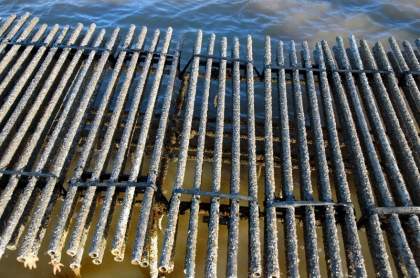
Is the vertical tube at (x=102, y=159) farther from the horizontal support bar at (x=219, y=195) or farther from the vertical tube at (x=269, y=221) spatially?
the vertical tube at (x=269, y=221)

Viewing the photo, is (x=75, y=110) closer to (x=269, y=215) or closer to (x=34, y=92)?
(x=34, y=92)

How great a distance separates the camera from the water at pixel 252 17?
9.23 metres

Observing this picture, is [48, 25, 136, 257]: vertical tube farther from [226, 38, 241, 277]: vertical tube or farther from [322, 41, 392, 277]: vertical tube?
[322, 41, 392, 277]: vertical tube

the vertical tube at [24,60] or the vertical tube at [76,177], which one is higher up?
the vertical tube at [24,60]

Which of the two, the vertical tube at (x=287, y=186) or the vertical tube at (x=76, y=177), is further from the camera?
the vertical tube at (x=76, y=177)

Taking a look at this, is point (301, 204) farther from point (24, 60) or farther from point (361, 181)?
point (24, 60)

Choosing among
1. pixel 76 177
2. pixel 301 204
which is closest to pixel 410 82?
pixel 301 204

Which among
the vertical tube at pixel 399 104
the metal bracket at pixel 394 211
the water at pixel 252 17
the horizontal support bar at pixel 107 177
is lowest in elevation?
the metal bracket at pixel 394 211

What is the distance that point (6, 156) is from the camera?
11.8 feet

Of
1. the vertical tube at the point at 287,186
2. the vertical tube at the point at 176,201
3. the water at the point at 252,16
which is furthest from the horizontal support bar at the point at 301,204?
the water at the point at 252,16

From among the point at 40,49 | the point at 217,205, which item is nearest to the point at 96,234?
the point at 217,205

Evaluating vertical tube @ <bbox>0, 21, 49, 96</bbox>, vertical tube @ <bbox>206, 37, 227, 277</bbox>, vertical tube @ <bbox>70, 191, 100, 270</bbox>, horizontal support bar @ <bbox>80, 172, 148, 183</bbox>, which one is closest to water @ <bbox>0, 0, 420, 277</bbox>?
vertical tube @ <bbox>0, 21, 49, 96</bbox>

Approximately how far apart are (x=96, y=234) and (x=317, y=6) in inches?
412

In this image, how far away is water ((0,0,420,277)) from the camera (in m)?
9.23
